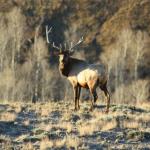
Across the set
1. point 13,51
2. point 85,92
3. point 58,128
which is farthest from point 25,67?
point 58,128

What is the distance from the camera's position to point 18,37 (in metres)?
75.4

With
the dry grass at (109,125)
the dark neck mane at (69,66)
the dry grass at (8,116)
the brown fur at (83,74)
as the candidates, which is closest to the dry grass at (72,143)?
the dry grass at (109,125)

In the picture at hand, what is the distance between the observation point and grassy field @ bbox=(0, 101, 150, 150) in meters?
17.6

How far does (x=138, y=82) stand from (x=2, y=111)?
180 ft

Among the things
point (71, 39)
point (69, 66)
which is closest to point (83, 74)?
point (69, 66)

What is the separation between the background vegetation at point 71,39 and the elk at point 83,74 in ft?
125

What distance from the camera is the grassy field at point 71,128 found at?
57.7 ft

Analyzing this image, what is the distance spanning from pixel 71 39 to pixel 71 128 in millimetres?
60368

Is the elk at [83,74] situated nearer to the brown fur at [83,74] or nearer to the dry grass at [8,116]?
the brown fur at [83,74]

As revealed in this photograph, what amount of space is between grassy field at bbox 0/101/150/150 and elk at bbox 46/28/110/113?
0.67m

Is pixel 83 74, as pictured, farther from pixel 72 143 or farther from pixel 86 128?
pixel 72 143

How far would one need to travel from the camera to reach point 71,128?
19688 millimetres

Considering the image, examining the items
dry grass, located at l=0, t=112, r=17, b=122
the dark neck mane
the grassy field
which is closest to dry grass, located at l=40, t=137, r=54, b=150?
the grassy field

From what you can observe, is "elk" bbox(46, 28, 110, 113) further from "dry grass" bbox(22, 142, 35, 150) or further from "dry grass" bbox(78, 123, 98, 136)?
"dry grass" bbox(22, 142, 35, 150)
